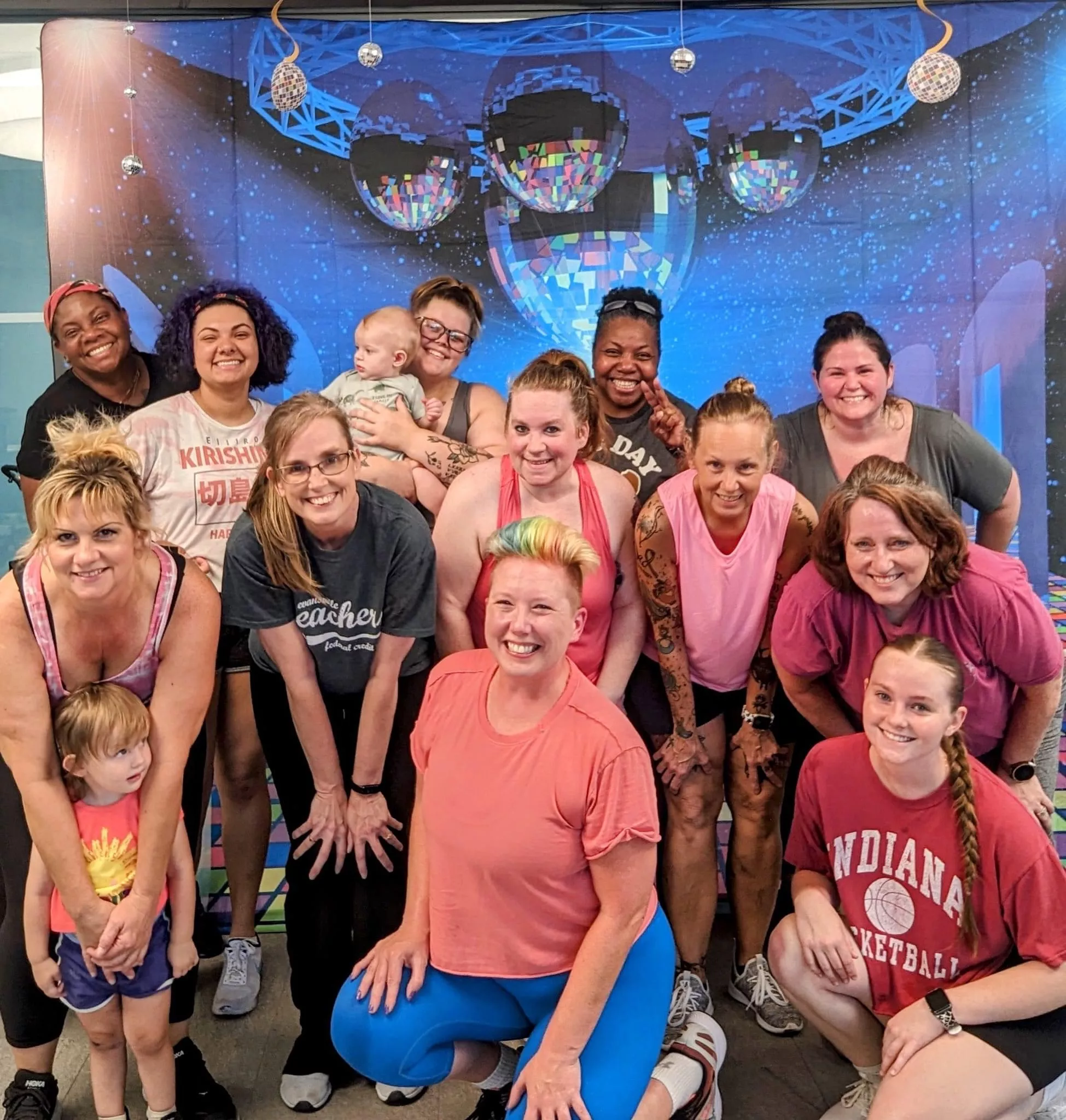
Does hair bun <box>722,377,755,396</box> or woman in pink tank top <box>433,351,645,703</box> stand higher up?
hair bun <box>722,377,755,396</box>

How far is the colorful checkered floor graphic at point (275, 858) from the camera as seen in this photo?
9.96 ft

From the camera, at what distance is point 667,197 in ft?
11.4

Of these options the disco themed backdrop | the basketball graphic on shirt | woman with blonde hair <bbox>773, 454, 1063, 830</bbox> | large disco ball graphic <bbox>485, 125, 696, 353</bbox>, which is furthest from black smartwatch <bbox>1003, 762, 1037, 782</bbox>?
large disco ball graphic <bbox>485, 125, 696, 353</bbox>

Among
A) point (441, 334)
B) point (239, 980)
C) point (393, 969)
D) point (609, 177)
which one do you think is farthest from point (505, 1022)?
point (609, 177)

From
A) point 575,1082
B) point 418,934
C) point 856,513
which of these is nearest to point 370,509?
point 418,934

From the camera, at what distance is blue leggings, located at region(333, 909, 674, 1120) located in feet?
5.68

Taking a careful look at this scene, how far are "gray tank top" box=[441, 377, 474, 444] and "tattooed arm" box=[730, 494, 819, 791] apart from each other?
103 cm

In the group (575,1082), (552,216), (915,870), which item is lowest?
(575,1082)

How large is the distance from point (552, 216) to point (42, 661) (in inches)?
92.4

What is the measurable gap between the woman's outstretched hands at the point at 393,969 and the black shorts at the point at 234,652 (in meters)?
0.96

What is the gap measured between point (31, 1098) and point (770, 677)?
6.09 feet

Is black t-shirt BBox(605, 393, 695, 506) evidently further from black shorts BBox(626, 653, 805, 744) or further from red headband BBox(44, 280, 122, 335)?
red headband BBox(44, 280, 122, 335)

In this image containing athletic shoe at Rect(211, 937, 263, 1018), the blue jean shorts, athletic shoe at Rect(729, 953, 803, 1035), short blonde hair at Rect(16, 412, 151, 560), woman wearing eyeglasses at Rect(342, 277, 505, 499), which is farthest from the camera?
woman wearing eyeglasses at Rect(342, 277, 505, 499)

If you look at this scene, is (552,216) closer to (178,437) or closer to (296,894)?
(178,437)
